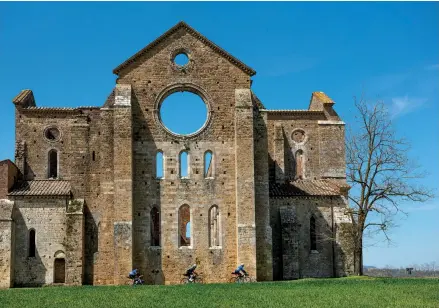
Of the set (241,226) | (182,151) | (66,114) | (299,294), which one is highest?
(66,114)

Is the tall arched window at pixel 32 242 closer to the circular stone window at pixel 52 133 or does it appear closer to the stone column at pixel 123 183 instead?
the stone column at pixel 123 183

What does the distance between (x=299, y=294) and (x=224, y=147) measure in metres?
12.6

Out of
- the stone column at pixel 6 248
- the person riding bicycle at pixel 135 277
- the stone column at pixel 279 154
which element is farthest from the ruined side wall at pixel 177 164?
the stone column at pixel 279 154

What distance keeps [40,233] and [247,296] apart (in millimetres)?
17297

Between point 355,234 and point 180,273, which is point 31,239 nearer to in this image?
point 180,273

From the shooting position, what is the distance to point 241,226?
1464 inches

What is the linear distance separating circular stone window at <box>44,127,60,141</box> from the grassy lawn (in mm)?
17451

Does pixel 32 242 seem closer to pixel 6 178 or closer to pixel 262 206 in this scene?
pixel 6 178

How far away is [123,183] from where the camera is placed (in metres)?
36.9

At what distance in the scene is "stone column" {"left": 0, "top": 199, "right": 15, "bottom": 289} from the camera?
128 feet

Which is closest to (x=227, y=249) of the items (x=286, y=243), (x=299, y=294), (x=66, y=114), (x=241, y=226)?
(x=241, y=226)

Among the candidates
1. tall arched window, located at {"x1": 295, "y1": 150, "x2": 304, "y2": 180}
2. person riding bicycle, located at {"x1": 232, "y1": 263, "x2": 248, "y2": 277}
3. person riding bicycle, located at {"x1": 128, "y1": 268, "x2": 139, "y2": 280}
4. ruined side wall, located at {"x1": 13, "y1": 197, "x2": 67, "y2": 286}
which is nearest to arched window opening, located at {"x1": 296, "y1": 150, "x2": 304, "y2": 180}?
tall arched window, located at {"x1": 295, "y1": 150, "x2": 304, "y2": 180}

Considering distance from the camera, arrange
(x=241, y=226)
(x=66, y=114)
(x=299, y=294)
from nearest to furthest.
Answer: (x=299, y=294) → (x=241, y=226) → (x=66, y=114)

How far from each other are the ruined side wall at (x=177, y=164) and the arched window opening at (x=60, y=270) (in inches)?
216
